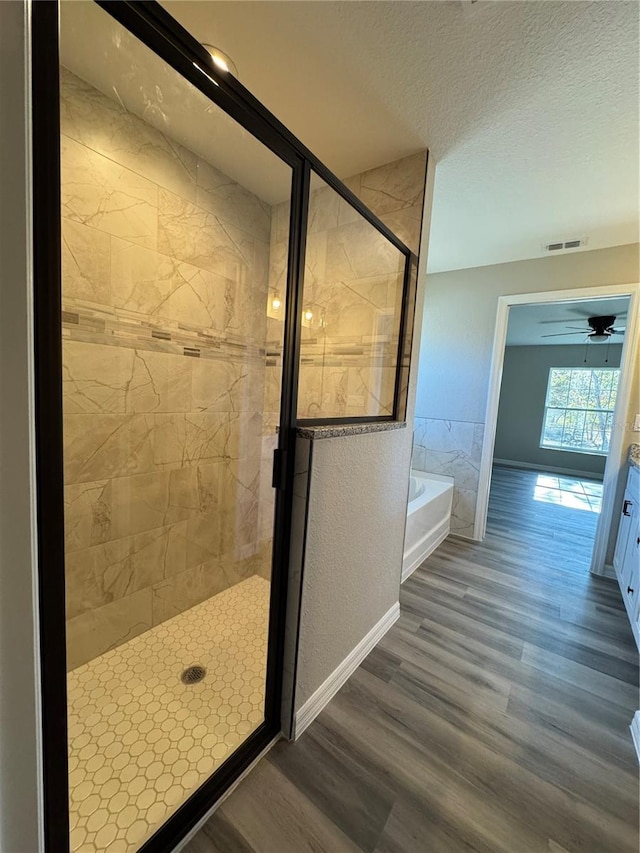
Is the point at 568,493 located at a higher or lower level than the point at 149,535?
lower

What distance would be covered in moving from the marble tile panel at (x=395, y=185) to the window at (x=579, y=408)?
6.43 metres

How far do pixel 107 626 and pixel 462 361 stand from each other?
3374 mm

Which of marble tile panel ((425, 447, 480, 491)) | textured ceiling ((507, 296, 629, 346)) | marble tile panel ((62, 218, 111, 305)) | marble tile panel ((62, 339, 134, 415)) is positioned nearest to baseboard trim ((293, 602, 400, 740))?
marble tile panel ((62, 339, 134, 415))

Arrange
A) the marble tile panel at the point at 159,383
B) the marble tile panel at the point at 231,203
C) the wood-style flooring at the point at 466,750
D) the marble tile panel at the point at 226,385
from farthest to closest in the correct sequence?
the marble tile panel at the point at 226,385
the marble tile panel at the point at 231,203
the marble tile panel at the point at 159,383
the wood-style flooring at the point at 466,750

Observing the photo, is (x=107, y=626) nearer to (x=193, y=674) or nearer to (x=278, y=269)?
(x=193, y=674)

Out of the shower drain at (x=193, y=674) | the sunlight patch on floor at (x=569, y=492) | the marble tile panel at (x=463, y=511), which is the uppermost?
the marble tile panel at (x=463, y=511)

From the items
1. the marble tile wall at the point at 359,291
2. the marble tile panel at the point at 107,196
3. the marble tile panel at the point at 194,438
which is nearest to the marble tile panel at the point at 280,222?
the marble tile wall at the point at 359,291

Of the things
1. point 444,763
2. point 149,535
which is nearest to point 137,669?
point 149,535

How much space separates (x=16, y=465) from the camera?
555mm

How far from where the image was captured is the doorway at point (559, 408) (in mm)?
4383

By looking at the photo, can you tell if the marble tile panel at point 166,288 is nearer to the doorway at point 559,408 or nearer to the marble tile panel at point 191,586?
the marble tile panel at point 191,586

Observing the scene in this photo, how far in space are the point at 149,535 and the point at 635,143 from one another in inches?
123

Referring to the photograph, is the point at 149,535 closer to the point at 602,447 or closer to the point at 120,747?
the point at 120,747

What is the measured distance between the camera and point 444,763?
1238mm
